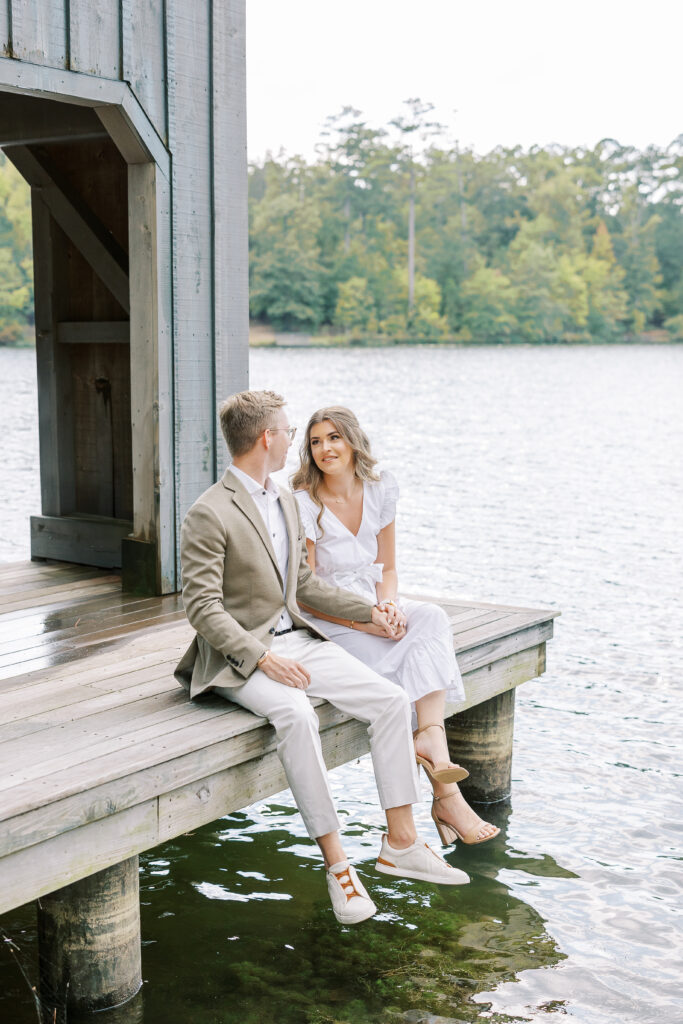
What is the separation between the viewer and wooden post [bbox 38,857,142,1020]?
3330mm

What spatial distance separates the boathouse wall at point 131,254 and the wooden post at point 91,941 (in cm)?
241

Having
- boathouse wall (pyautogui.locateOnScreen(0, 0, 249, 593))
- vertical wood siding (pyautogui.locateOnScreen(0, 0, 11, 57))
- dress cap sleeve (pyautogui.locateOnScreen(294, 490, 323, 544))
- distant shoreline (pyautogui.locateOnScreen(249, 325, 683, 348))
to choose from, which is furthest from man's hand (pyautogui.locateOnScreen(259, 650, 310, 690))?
distant shoreline (pyautogui.locateOnScreen(249, 325, 683, 348))

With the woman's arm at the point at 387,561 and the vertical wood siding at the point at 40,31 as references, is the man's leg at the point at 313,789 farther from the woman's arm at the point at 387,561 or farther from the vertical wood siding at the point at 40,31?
the vertical wood siding at the point at 40,31

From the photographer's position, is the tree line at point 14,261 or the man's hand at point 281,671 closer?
the man's hand at point 281,671

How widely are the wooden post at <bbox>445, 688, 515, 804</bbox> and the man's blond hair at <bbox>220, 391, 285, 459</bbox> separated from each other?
2078 mm

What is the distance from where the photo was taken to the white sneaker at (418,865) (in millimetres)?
3793

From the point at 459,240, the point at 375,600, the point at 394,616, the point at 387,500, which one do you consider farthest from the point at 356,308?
the point at 394,616

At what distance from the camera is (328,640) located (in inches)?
161

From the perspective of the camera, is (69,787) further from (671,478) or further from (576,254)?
(576,254)

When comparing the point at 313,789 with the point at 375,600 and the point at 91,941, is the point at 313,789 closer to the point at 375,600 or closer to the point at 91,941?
the point at 91,941

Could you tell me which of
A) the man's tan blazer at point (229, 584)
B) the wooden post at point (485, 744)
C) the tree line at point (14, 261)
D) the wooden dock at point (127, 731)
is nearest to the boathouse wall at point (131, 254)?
the wooden dock at point (127, 731)

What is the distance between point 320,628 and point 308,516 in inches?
16.5

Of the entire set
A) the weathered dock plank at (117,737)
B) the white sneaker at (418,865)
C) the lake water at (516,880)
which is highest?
the weathered dock plank at (117,737)

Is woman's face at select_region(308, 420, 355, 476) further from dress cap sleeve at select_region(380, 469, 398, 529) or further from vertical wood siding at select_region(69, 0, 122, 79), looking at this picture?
vertical wood siding at select_region(69, 0, 122, 79)
